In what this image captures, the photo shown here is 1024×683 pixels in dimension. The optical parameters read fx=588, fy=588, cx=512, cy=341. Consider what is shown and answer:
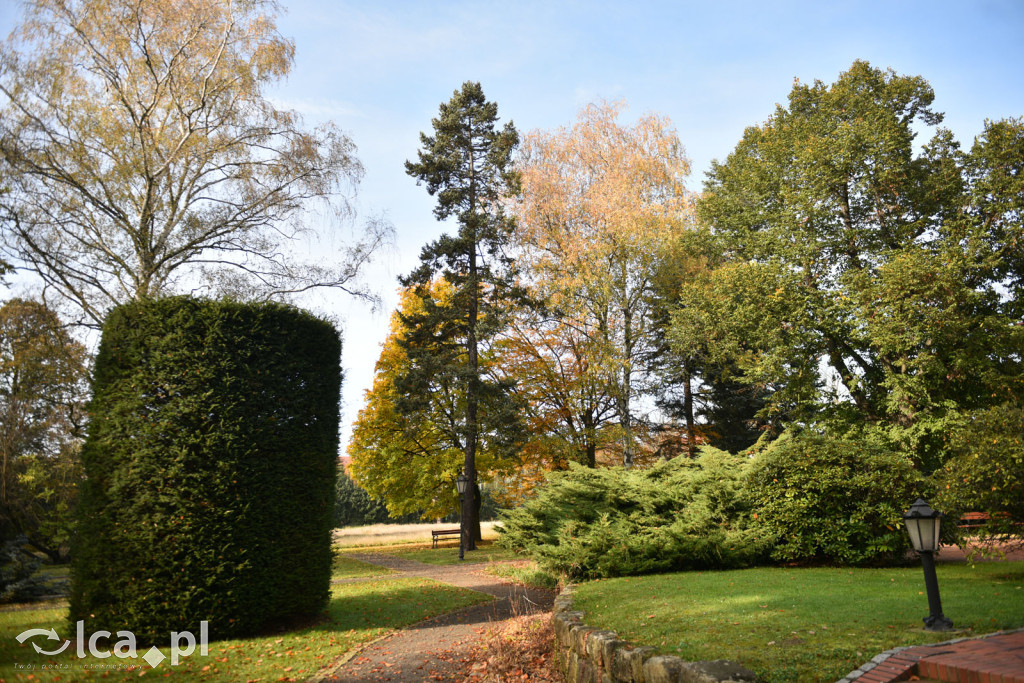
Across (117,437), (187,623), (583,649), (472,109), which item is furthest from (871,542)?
(472,109)

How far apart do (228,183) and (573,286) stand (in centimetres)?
1077

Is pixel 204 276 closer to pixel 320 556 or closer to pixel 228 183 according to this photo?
pixel 228 183

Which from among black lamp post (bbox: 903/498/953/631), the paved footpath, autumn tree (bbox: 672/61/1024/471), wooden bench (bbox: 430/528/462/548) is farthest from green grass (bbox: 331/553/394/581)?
black lamp post (bbox: 903/498/953/631)

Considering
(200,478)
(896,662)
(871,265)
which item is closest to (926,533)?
(896,662)

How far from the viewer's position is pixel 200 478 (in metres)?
7.95

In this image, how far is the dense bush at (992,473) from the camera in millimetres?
7449

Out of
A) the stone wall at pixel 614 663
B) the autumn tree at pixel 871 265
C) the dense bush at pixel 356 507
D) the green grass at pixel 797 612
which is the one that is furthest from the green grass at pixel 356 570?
the dense bush at pixel 356 507

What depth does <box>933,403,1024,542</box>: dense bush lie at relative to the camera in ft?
24.4

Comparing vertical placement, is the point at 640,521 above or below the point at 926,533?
below

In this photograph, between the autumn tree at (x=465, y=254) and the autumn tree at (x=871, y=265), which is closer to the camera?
the autumn tree at (x=871, y=265)

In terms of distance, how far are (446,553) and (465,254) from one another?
36.1 feet

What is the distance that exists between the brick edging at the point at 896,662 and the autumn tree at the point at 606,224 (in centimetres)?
1487

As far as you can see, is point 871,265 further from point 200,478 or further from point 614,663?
point 200,478

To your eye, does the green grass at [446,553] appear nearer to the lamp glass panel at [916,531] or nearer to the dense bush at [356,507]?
the lamp glass panel at [916,531]
